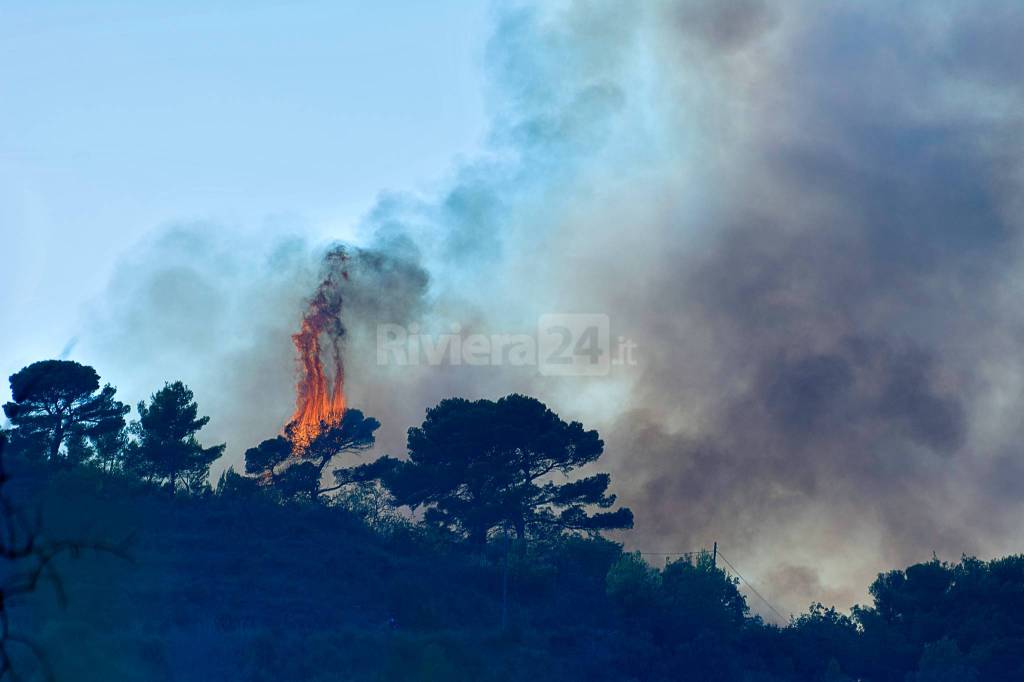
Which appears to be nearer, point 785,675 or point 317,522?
point 785,675

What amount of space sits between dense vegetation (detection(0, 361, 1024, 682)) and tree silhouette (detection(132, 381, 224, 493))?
0.18 m

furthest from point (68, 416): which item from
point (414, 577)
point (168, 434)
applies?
point (414, 577)

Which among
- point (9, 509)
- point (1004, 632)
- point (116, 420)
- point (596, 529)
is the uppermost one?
point (116, 420)

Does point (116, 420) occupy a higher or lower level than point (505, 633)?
higher

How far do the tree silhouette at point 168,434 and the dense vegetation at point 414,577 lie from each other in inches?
7.0

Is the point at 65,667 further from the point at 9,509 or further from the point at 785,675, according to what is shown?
the point at 9,509

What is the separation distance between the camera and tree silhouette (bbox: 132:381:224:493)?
10269 cm

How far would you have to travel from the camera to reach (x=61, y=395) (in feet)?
323

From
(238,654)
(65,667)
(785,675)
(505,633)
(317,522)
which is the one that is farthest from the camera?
(317,522)

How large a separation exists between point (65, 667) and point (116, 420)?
43.6 meters

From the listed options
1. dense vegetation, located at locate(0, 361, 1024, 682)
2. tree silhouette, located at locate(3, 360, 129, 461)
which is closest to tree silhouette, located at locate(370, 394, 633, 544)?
dense vegetation, located at locate(0, 361, 1024, 682)

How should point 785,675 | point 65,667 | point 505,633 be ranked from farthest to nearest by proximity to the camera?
point 785,675, point 505,633, point 65,667

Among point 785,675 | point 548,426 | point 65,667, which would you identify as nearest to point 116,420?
point 548,426

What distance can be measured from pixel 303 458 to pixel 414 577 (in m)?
21.1
